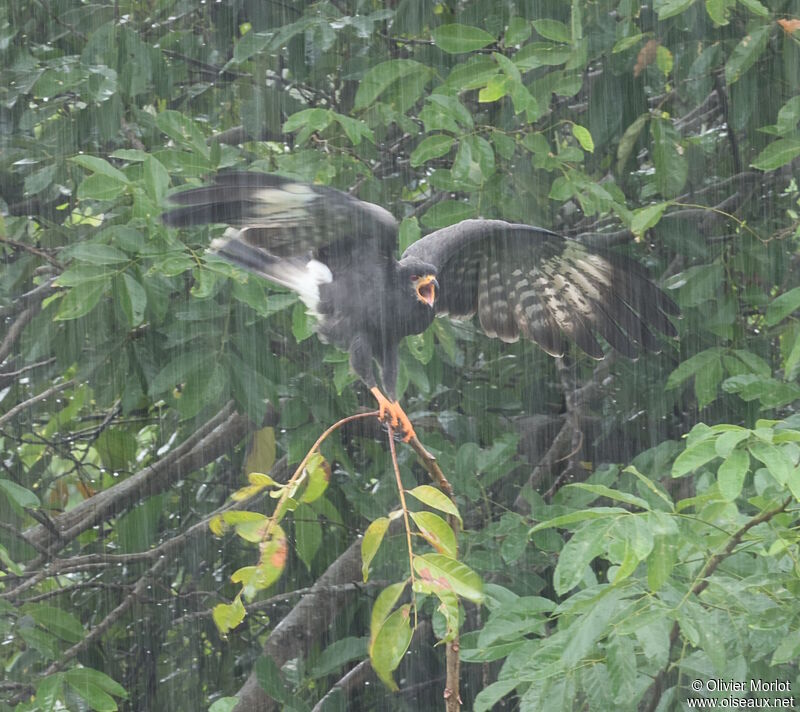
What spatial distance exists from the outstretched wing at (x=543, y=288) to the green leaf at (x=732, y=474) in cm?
96

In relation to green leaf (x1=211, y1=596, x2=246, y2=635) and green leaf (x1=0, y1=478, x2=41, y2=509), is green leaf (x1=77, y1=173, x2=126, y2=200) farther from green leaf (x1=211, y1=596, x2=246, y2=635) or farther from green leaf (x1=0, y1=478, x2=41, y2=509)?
green leaf (x1=211, y1=596, x2=246, y2=635)

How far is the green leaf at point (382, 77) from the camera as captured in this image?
2.97 m

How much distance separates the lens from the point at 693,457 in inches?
81.7

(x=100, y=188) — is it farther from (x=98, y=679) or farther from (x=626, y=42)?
(x=626, y=42)

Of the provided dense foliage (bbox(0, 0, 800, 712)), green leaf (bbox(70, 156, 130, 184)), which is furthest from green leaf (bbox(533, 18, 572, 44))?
green leaf (bbox(70, 156, 130, 184))

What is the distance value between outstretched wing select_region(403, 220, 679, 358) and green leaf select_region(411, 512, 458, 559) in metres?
1.25

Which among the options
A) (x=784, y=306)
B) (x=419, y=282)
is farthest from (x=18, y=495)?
(x=784, y=306)

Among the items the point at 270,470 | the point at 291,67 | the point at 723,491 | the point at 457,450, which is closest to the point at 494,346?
the point at 457,450

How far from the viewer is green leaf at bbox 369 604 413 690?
1642mm

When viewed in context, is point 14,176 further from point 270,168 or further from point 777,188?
point 777,188

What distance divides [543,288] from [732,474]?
1.44 meters

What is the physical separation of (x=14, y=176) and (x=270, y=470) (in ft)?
4.14

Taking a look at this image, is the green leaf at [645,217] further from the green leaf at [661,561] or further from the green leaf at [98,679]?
the green leaf at [98,679]

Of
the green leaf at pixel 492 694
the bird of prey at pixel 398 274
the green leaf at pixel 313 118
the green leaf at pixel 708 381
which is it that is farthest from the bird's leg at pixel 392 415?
the green leaf at pixel 708 381
